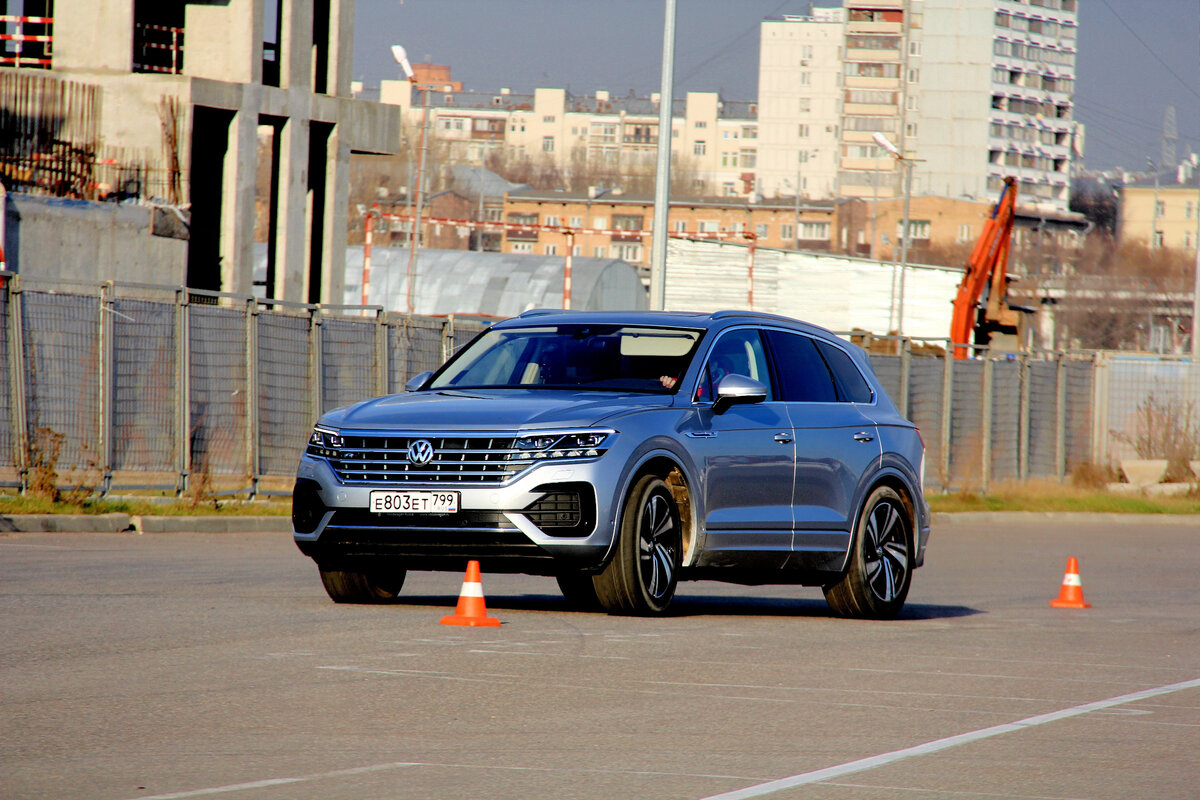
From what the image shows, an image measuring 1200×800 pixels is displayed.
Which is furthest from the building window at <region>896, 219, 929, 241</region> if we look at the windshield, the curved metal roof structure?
the windshield

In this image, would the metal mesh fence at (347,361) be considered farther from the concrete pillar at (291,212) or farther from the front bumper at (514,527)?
the concrete pillar at (291,212)

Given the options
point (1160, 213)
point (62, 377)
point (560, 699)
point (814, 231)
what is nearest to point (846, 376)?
point (560, 699)

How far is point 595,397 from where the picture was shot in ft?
33.3

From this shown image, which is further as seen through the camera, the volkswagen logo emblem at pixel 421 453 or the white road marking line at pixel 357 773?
the volkswagen logo emblem at pixel 421 453

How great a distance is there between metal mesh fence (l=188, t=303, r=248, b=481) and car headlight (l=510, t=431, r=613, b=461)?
12.1m

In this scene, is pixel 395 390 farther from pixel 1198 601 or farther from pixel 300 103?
pixel 300 103

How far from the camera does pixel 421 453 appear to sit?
967cm

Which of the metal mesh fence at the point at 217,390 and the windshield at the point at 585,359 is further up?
the windshield at the point at 585,359

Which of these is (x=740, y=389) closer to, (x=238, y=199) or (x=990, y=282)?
(x=238, y=199)

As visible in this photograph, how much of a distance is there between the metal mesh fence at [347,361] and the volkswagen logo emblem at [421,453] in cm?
1352

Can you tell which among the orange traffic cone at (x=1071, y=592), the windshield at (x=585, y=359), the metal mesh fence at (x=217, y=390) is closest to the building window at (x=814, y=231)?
the metal mesh fence at (x=217, y=390)

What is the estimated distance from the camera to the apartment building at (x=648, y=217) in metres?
162

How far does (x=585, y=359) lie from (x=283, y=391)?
12528mm

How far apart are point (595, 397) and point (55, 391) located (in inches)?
429
